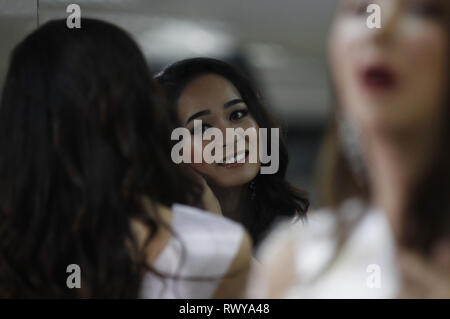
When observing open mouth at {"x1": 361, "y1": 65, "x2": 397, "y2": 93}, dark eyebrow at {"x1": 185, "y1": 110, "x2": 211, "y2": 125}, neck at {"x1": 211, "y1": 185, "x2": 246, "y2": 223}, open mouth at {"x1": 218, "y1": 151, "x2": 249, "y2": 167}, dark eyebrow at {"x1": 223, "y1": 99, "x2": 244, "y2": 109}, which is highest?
open mouth at {"x1": 361, "y1": 65, "x2": 397, "y2": 93}

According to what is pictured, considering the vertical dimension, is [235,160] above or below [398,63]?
below

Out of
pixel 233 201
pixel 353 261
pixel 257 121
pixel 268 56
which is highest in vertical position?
pixel 268 56

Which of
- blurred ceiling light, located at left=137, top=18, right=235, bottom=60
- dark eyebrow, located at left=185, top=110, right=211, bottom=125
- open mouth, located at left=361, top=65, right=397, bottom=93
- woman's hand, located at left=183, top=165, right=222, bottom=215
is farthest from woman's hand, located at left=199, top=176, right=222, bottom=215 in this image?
open mouth, located at left=361, top=65, right=397, bottom=93

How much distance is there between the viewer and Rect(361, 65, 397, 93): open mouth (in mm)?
1005

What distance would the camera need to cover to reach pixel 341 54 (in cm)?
105

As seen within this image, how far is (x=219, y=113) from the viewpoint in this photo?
1.16 meters

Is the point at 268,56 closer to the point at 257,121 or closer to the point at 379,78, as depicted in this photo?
the point at 257,121

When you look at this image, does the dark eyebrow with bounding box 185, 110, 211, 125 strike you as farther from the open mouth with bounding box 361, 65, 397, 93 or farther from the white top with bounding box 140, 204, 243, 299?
the open mouth with bounding box 361, 65, 397, 93

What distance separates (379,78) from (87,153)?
536 millimetres

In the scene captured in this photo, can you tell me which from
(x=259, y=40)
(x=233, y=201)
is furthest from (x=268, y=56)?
(x=233, y=201)
